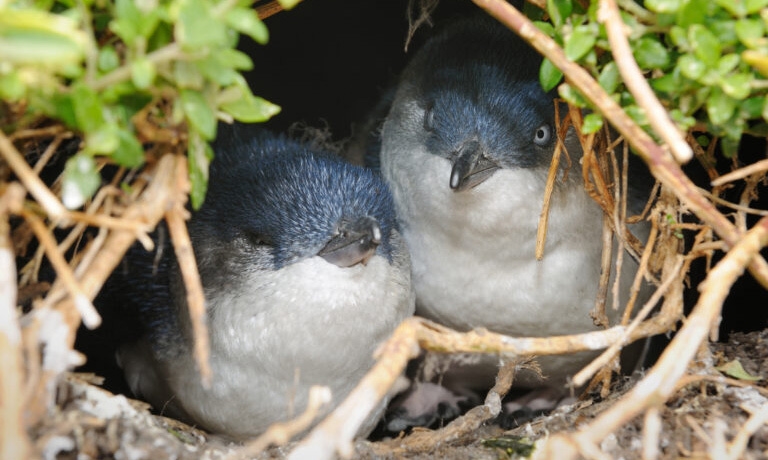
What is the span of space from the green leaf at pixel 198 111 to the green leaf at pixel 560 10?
699 millimetres

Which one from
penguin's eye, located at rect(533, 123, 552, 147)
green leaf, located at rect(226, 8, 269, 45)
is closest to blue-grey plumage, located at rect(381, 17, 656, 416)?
penguin's eye, located at rect(533, 123, 552, 147)

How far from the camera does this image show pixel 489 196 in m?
2.13

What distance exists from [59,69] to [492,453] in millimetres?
1208

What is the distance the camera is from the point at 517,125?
2125 mm

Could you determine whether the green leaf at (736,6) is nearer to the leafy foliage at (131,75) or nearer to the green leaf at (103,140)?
the leafy foliage at (131,75)

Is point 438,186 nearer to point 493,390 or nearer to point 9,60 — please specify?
point 493,390

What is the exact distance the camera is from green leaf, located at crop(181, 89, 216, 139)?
1218 millimetres

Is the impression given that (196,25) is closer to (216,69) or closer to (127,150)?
(216,69)

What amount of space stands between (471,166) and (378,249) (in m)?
0.33

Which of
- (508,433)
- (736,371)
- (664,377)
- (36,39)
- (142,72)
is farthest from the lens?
(508,433)

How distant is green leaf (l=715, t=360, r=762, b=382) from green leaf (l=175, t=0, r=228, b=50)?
4.15 ft

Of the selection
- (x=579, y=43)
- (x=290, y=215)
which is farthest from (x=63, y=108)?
(x=579, y=43)

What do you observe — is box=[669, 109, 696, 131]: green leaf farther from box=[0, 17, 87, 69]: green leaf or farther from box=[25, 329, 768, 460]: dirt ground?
box=[0, 17, 87, 69]: green leaf

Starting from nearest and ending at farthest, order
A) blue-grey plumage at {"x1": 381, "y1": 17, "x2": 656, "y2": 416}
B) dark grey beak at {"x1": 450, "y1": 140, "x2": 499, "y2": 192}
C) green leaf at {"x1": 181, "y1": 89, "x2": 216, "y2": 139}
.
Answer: green leaf at {"x1": 181, "y1": 89, "x2": 216, "y2": 139}
dark grey beak at {"x1": 450, "y1": 140, "x2": 499, "y2": 192}
blue-grey plumage at {"x1": 381, "y1": 17, "x2": 656, "y2": 416}
